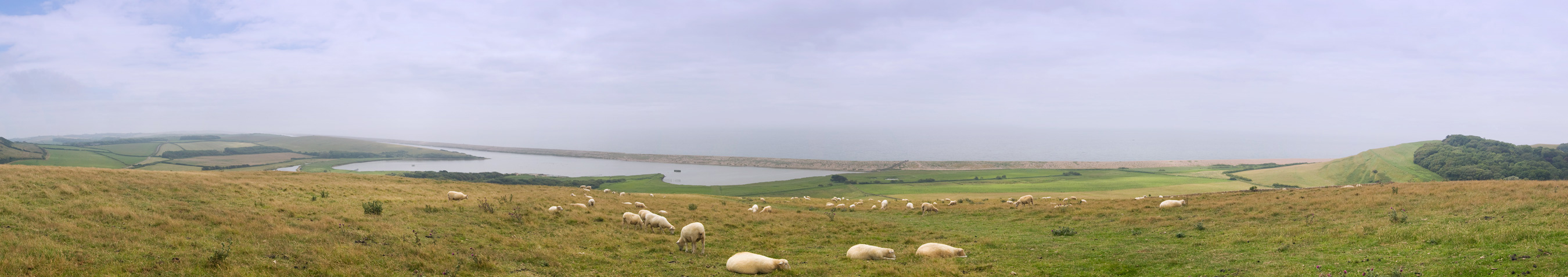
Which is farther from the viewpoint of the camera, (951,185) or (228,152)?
(228,152)

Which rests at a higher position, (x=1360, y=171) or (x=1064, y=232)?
(x=1360, y=171)

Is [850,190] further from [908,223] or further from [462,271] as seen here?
[462,271]

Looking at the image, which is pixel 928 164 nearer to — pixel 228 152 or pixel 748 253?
pixel 748 253

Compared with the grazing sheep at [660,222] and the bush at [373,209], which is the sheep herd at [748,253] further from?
the bush at [373,209]

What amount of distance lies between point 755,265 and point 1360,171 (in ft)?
305

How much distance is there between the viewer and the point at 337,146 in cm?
17438

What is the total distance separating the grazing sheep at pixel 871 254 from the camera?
11906 millimetres

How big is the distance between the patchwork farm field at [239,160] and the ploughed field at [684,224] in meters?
122

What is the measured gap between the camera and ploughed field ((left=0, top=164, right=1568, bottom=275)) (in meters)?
8.40

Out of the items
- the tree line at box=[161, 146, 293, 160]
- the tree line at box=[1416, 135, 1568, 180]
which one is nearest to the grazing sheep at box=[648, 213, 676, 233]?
the tree line at box=[1416, 135, 1568, 180]

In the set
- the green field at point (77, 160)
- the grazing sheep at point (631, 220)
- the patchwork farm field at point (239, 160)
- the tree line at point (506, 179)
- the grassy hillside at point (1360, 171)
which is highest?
the grassy hillside at point (1360, 171)

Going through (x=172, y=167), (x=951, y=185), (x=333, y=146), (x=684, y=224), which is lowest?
(x=172, y=167)

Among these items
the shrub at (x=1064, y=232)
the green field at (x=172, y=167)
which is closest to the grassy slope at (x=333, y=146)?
the green field at (x=172, y=167)

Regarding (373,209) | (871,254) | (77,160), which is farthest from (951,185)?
(77,160)
